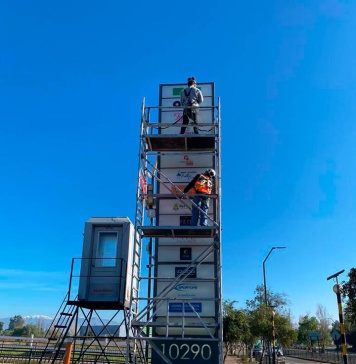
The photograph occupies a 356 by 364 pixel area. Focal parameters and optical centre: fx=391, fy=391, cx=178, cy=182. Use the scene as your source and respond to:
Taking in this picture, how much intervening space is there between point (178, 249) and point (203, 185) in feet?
7.97

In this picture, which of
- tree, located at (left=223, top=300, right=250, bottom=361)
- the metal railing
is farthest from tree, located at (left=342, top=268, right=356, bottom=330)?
the metal railing

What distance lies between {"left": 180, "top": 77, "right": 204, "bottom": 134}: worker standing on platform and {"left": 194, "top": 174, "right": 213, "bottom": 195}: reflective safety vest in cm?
194

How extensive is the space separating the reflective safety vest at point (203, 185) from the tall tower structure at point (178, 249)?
313 millimetres

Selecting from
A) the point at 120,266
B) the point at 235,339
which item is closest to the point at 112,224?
the point at 120,266

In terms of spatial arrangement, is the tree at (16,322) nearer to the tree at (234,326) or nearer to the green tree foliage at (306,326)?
the green tree foliage at (306,326)

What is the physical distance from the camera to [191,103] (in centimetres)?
1334

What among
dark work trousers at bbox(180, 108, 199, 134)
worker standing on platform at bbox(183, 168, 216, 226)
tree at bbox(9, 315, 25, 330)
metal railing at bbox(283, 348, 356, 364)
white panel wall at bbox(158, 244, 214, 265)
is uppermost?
dark work trousers at bbox(180, 108, 199, 134)

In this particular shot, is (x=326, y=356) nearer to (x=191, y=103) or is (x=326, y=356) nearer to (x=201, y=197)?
(x=201, y=197)

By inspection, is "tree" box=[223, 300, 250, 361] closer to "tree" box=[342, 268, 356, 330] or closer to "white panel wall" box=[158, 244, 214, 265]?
"tree" box=[342, 268, 356, 330]

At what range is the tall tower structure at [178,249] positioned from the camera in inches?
443

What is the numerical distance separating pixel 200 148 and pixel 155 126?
1.74 metres

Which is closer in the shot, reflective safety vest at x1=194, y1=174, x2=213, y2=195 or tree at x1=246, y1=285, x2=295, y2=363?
reflective safety vest at x1=194, y1=174, x2=213, y2=195

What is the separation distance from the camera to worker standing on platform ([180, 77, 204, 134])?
13141 mm

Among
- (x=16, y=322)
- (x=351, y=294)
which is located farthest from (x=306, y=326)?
(x=16, y=322)
